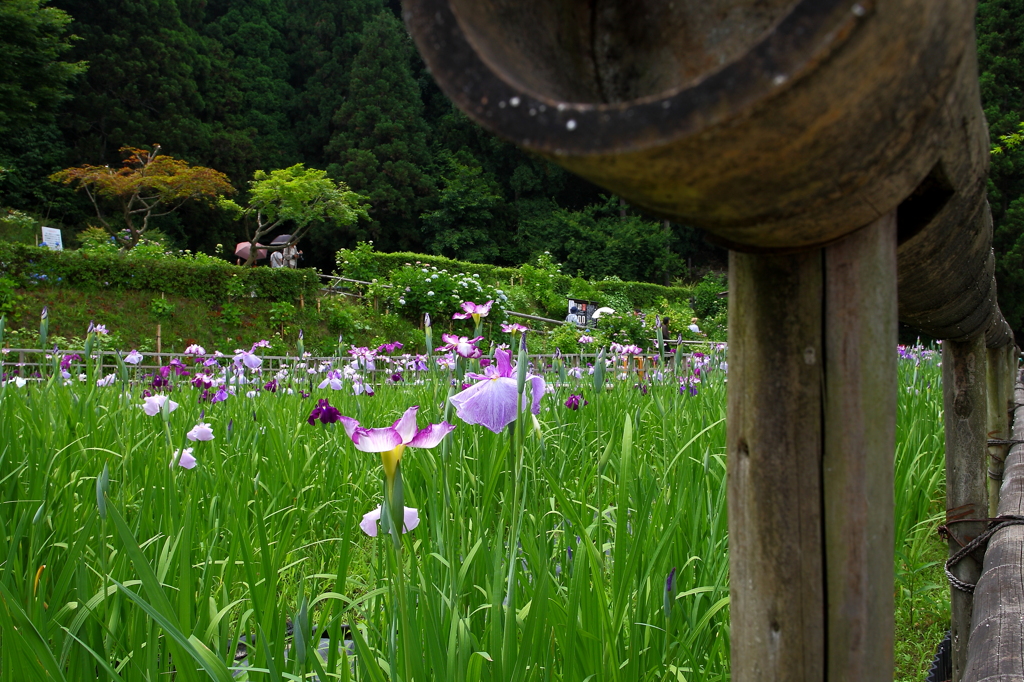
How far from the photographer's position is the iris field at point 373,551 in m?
0.87

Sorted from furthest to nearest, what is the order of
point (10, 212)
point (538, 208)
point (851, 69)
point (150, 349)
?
point (538, 208)
point (10, 212)
point (150, 349)
point (851, 69)

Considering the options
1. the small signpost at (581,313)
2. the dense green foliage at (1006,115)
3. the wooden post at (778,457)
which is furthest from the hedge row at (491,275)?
the wooden post at (778,457)

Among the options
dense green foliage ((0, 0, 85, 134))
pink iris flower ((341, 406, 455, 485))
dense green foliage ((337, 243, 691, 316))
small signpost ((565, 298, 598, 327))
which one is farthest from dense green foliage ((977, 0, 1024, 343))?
dense green foliage ((0, 0, 85, 134))

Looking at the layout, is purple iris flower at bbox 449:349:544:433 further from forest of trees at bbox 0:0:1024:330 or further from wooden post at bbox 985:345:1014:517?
forest of trees at bbox 0:0:1024:330

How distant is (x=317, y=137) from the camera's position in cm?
2616

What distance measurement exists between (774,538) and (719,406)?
2.59 m

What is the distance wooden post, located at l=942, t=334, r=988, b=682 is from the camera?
143cm

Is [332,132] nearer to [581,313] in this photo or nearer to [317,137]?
[317,137]

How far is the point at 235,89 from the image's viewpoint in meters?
23.4

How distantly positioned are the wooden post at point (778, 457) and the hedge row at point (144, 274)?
37.9ft

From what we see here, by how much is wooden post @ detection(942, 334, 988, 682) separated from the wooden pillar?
1224 millimetres

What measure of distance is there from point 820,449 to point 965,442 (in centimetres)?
136

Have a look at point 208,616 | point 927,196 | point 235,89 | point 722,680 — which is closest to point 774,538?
point 927,196

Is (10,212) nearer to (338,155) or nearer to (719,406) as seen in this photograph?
(338,155)
